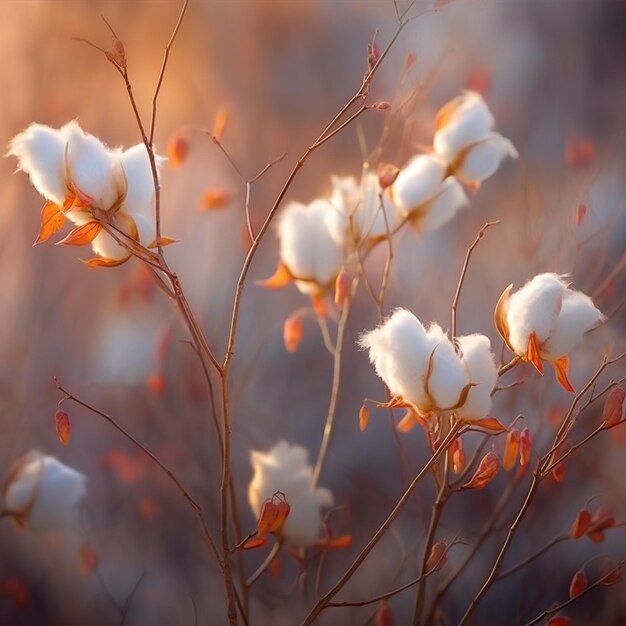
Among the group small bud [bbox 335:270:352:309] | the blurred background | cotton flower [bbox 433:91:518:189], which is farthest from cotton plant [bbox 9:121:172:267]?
the blurred background

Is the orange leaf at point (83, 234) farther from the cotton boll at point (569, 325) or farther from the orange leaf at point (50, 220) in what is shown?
the cotton boll at point (569, 325)

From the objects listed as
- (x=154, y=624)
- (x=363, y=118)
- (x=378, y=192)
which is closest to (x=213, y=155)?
(x=363, y=118)

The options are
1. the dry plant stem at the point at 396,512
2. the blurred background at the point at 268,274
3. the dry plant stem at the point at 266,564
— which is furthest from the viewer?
the blurred background at the point at 268,274

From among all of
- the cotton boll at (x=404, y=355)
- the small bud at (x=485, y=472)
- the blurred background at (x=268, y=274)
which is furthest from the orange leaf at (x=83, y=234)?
the blurred background at (x=268, y=274)

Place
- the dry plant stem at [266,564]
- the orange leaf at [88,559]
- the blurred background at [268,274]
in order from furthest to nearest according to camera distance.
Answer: the blurred background at [268,274], the orange leaf at [88,559], the dry plant stem at [266,564]

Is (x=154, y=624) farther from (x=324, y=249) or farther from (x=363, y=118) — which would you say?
(x=363, y=118)

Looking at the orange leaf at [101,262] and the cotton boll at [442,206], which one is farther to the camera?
the cotton boll at [442,206]
